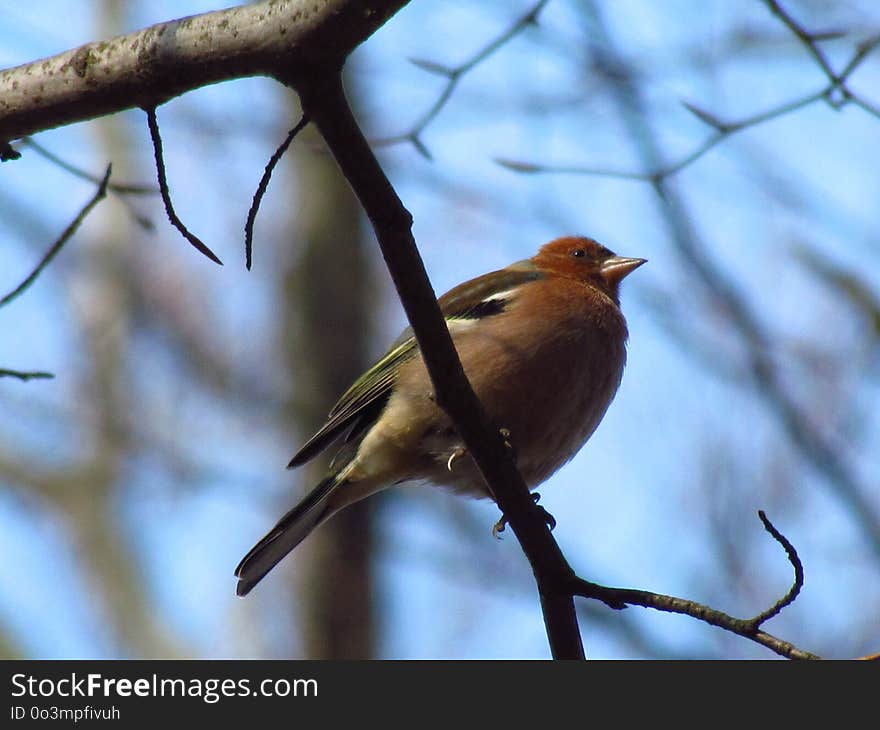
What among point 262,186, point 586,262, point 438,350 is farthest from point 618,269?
point 262,186

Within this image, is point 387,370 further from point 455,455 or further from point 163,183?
point 163,183

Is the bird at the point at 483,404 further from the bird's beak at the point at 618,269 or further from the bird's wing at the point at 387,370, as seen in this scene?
the bird's beak at the point at 618,269

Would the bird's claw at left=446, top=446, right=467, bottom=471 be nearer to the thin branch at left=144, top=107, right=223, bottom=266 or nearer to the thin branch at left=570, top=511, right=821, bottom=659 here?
the thin branch at left=570, top=511, right=821, bottom=659

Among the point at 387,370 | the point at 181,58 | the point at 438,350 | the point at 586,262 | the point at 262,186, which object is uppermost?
the point at 586,262

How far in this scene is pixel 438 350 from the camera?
3.27m

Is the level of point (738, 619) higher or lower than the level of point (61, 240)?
lower

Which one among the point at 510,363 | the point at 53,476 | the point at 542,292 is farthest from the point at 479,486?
the point at 53,476

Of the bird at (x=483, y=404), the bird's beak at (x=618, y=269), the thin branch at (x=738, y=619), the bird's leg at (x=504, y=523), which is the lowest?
the thin branch at (x=738, y=619)

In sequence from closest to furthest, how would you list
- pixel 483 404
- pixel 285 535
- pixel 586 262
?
1. pixel 483 404
2. pixel 285 535
3. pixel 586 262

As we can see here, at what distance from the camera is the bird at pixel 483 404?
16.0 ft

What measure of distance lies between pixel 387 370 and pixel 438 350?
1992 mm

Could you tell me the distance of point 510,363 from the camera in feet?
16.1

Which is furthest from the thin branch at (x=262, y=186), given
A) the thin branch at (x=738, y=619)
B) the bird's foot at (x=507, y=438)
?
the thin branch at (x=738, y=619)

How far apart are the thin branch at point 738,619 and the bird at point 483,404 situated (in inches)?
53.2
